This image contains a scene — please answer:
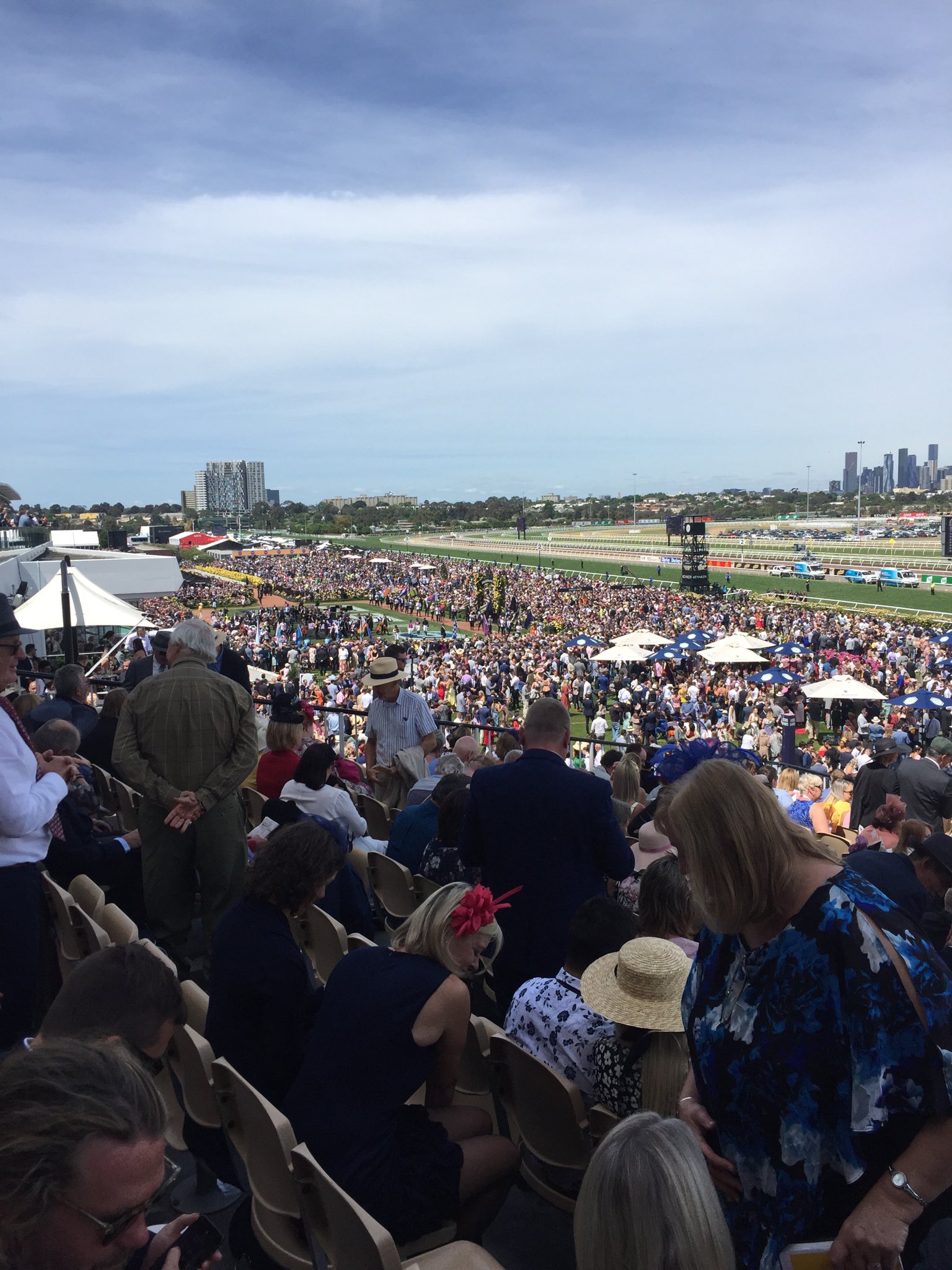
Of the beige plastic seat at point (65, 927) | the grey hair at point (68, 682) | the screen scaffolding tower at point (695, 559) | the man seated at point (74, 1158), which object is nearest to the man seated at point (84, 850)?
the beige plastic seat at point (65, 927)

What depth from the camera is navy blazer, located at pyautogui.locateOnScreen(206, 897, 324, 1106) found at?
9.45 feet

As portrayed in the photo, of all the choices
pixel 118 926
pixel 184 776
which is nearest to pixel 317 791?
pixel 184 776

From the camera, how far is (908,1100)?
1752 millimetres

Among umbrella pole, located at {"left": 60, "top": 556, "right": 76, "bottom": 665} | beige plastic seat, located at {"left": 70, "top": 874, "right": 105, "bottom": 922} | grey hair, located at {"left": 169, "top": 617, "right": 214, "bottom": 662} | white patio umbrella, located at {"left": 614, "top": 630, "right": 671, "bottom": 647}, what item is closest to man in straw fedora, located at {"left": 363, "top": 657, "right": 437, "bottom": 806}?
grey hair, located at {"left": 169, "top": 617, "right": 214, "bottom": 662}

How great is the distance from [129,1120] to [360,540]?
503ft

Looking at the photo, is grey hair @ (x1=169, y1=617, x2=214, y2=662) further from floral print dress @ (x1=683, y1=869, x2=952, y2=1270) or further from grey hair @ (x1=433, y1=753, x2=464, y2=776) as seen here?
floral print dress @ (x1=683, y1=869, x2=952, y2=1270)

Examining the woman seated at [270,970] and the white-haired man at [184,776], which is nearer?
the woman seated at [270,970]

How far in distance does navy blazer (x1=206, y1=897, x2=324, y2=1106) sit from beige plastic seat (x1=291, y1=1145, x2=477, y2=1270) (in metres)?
0.65

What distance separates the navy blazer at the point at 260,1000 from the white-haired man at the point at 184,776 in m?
1.51

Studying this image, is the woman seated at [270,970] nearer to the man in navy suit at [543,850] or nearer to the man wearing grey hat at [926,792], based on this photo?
the man in navy suit at [543,850]

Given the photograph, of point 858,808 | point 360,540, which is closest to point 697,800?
point 858,808

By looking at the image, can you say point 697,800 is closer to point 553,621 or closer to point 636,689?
point 636,689

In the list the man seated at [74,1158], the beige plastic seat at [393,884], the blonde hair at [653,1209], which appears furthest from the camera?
the beige plastic seat at [393,884]

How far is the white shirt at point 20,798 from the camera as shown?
3.22 m
